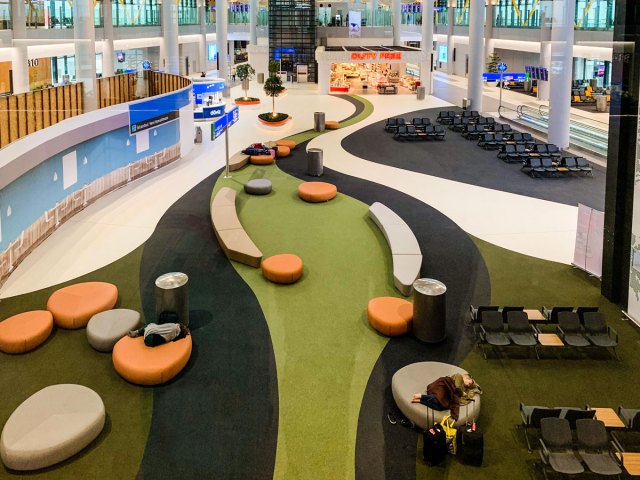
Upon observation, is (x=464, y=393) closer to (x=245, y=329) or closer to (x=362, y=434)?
(x=362, y=434)

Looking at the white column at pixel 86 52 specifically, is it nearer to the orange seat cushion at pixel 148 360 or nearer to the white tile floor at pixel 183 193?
the white tile floor at pixel 183 193

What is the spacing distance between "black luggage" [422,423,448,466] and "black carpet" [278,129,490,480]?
8.3 inches

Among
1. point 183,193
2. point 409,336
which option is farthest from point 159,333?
point 183,193

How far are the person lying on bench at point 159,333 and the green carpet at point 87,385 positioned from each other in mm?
633

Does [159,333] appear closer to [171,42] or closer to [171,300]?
[171,300]

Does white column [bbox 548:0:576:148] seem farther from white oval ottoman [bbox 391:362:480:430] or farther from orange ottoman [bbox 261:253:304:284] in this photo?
white oval ottoman [bbox 391:362:480:430]

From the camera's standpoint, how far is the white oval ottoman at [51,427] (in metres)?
6.45

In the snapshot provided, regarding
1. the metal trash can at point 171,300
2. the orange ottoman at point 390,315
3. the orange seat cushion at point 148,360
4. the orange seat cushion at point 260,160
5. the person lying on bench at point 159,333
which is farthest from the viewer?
the orange seat cushion at point 260,160

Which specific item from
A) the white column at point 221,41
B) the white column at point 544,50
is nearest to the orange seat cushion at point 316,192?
the white column at point 221,41

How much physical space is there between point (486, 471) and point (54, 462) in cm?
482

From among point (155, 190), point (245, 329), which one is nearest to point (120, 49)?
point (155, 190)

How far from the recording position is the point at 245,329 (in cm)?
981

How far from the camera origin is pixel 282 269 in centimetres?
1147

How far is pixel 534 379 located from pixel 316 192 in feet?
31.3
